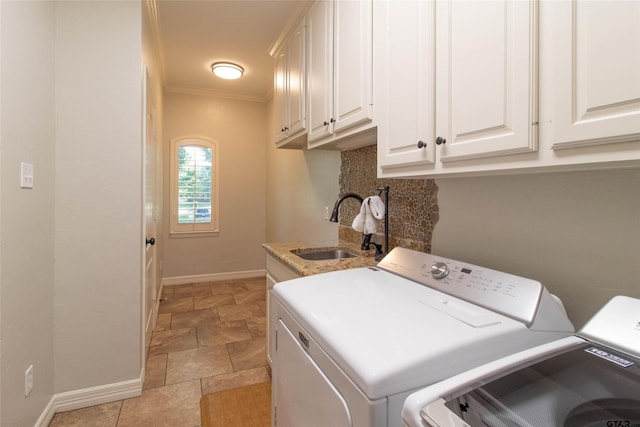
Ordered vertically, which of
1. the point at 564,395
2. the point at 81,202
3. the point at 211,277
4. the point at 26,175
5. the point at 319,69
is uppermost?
the point at 319,69

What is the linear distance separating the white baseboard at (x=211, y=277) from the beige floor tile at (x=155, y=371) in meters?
2.04

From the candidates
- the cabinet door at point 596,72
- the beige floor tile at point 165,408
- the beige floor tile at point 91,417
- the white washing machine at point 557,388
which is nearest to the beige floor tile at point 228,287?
the beige floor tile at point 165,408

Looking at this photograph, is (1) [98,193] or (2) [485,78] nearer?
(2) [485,78]

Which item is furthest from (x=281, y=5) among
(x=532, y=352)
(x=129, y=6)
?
(x=532, y=352)

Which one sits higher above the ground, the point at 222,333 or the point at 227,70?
the point at 227,70

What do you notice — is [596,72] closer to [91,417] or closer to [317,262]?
[317,262]

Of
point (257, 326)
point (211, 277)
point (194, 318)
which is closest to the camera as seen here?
point (257, 326)

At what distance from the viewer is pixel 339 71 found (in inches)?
70.1

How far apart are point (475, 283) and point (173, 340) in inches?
103

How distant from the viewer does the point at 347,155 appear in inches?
97.9

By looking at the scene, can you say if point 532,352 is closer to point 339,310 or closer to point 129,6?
point 339,310

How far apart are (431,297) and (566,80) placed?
69cm

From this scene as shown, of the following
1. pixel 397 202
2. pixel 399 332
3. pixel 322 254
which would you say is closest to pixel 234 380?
pixel 322 254

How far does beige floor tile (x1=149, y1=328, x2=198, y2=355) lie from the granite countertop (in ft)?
4.07
